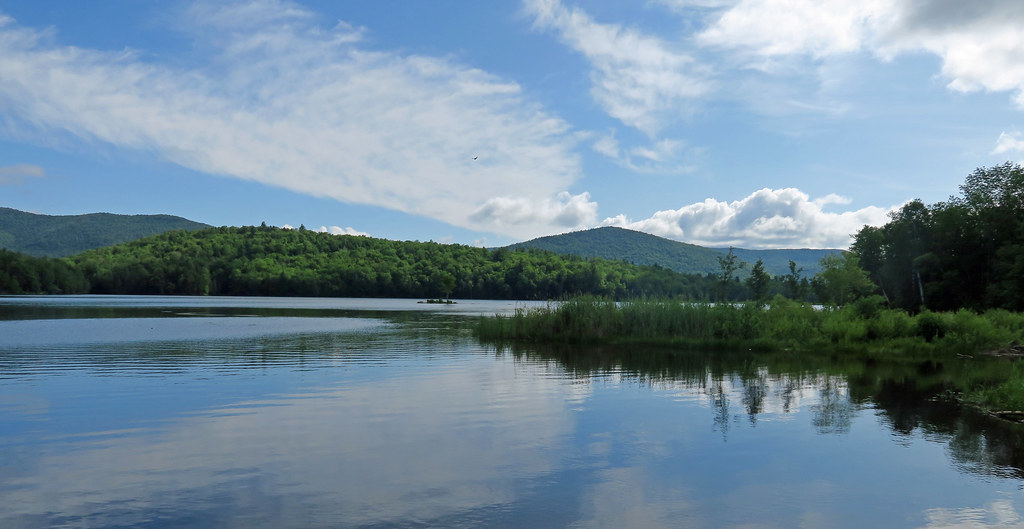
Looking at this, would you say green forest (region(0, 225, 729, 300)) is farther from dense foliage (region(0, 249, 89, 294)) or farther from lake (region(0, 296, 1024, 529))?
lake (region(0, 296, 1024, 529))

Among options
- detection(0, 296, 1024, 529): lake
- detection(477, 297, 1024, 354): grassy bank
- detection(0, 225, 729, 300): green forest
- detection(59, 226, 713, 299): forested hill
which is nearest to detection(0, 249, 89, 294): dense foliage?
detection(0, 225, 729, 300): green forest

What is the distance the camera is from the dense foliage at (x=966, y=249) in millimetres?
47562

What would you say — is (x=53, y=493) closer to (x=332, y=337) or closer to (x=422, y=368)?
(x=422, y=368)

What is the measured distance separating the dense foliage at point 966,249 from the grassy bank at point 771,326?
15.0 metres

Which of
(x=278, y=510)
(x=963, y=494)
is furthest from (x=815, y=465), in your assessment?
(x=278, y=510)

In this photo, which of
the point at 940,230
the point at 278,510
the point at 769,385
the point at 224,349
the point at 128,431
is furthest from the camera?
the point at 940,230

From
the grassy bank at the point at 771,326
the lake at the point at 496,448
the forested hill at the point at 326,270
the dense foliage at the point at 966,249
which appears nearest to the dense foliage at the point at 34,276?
the forested hill at the point at 326,270

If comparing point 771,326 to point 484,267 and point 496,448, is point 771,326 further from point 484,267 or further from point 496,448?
point 484,267

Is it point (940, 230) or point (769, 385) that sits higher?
point (940, 230)

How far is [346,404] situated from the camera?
1698cm

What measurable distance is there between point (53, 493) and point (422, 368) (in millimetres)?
15657

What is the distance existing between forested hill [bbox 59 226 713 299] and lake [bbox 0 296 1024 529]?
112891 mm

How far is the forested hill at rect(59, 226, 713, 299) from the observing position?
14075 centimetres

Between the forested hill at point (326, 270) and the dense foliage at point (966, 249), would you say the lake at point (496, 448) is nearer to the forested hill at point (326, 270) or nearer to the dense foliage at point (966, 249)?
the dense foliage at point (966, 249)
